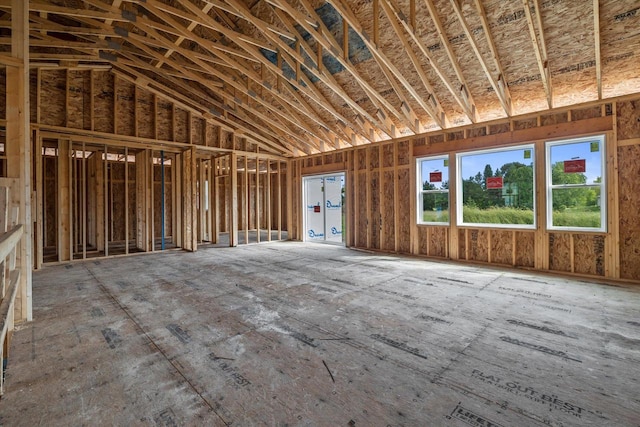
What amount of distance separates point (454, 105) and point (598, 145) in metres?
2.57

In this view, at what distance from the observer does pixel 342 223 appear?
10.4 m

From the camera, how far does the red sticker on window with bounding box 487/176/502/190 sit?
249 inches

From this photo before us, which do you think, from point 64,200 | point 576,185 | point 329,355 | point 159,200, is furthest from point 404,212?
point 159,200

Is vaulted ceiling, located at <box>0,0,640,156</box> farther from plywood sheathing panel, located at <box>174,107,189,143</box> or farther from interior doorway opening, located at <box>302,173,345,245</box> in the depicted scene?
interior doorway opening, located at <box>302,173,345,245</box>

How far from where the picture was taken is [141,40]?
583cm

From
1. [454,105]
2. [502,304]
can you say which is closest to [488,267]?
[502,304]

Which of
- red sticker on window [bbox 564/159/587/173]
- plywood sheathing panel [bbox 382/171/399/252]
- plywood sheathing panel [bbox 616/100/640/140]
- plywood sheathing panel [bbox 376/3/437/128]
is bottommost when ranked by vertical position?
plywood sheathing panel [bbox 382/171/399/252]

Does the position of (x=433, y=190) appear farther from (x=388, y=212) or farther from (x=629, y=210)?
(x=629, y=210)

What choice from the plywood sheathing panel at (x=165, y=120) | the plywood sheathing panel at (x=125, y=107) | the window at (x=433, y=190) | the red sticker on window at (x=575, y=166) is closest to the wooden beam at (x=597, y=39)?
the red sticker on window at (x=575, y=166)

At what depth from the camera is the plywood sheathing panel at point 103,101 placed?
727 centimetres

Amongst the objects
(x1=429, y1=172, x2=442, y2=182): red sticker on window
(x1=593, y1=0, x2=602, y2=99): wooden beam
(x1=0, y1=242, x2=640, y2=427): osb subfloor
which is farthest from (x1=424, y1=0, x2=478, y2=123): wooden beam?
(x1=0, y1=242, x2=640, y2=427): osb subfloor

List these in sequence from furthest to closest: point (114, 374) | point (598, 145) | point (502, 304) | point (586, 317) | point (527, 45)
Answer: point (598, 145) < point (527, 45) < point (502, 304) < point (586, 317) < point (114, 374)

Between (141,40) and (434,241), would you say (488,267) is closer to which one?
(434,241)

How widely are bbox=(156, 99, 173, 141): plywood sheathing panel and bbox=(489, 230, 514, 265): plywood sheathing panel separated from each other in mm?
8538
